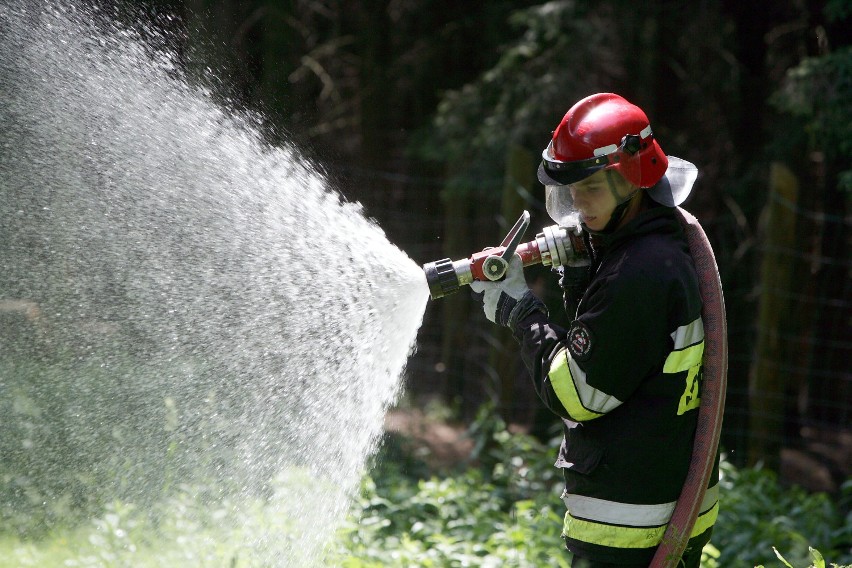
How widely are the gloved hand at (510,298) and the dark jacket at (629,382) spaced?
0.07 m

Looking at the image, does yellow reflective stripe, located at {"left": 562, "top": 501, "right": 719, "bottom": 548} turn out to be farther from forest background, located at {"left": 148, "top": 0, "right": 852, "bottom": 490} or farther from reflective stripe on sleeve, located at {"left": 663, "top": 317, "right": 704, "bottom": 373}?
forest background, located at {"left": 148, "top": 0, "right": 852, "bottom": 490}

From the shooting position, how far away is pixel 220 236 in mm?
4305

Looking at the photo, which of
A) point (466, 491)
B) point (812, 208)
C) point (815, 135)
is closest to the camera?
point (466, 491)

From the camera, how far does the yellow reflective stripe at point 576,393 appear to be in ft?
7.93

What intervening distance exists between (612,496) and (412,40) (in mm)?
7463

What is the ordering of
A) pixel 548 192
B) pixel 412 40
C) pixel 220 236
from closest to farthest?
pixel 548 192, pixel 220 236, pixel 412 40

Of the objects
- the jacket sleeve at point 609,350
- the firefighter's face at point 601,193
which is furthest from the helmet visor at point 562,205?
the jacket sleeve at point 609,350

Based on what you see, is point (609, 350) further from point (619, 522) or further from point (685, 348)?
point (619, 522)

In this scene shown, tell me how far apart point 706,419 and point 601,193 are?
0.70 metres

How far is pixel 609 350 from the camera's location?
2.36 meters

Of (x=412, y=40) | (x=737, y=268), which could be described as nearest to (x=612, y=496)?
(x=737, y=268)

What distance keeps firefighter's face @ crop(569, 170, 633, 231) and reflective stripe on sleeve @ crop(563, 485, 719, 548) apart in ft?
2.63

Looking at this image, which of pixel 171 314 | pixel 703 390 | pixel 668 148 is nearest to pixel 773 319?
pixel 668 148

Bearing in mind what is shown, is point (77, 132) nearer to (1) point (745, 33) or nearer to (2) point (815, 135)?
(2) point (815, 135)
